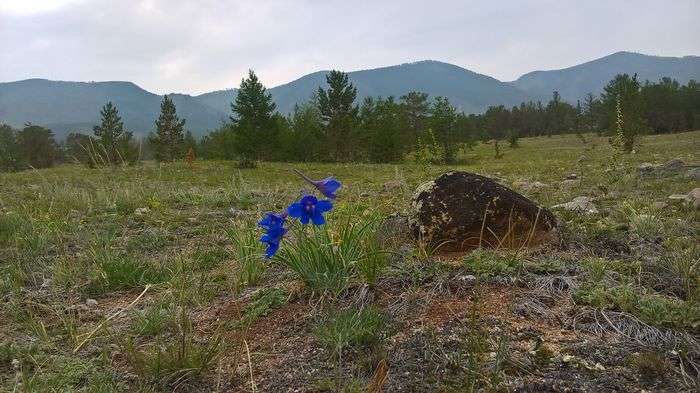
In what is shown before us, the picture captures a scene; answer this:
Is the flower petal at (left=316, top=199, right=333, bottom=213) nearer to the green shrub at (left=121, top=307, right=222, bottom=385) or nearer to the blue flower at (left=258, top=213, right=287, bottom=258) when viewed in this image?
the blue flower at (left=258, top=213, right=287, bottom=258)

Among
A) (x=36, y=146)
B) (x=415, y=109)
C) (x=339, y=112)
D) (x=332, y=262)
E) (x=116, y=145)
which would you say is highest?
(x=415, y=109)

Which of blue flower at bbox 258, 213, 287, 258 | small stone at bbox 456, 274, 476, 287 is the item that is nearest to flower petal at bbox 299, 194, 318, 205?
blue flower at bbox 258, 213, 287, 258

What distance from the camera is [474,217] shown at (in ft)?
12.0

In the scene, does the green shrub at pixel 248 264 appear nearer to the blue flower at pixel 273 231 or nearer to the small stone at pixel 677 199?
the blue flower at pixel 273 231

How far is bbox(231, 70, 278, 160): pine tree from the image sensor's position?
3180cm

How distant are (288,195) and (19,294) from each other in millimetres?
4845

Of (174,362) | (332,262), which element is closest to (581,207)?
(332,262)

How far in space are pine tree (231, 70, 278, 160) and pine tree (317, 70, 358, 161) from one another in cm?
451

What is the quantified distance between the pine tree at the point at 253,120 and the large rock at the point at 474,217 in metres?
28.8

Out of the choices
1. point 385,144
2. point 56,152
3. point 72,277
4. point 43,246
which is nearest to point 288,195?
point 43,246

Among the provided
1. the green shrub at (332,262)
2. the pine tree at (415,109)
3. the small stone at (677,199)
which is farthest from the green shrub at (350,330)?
the pine tree at (415,109)

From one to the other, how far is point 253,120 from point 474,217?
98.8ft

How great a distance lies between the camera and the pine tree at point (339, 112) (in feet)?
116

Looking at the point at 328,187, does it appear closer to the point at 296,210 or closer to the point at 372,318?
the point at 296,210
